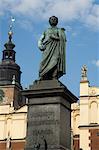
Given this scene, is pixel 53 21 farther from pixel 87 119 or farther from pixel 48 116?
pixel 87 119

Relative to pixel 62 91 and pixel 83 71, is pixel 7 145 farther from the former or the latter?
pixel 62 91

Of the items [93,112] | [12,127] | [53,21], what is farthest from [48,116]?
[12,127]

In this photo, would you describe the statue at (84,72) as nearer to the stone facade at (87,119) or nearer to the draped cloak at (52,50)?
the stone facade at (87,119)

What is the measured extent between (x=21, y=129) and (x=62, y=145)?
93.2 ft

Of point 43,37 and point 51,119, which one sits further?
point 43,37

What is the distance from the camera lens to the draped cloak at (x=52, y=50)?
11.7 metres

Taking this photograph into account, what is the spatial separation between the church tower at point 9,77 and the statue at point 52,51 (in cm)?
4413

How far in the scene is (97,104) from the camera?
36.0 m

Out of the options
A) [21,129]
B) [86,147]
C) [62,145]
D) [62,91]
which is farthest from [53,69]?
[21,129]

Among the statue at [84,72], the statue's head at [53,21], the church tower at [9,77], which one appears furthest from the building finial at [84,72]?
the statue's head at [53,21]

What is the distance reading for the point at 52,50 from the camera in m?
11.9

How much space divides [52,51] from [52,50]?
0.03m

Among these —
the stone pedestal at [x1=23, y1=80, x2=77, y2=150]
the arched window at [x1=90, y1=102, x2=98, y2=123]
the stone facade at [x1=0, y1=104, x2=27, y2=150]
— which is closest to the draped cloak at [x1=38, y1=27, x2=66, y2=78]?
the stone pedestal at [x1=23, y1=80, x2=77, y2=150]

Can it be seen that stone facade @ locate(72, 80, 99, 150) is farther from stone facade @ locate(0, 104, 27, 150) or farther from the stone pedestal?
the stone pedestal
